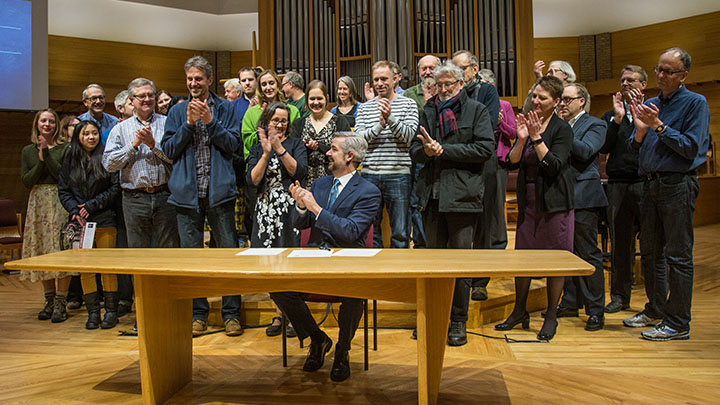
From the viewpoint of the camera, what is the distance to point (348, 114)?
4.27 m

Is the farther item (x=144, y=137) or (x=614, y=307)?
(x=614, y=307)

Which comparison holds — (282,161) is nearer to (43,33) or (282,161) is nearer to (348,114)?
(348,114)

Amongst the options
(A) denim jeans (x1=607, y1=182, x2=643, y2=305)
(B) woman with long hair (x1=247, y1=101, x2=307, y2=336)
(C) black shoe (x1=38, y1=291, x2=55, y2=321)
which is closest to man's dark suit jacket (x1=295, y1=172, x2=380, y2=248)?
(B) woman with long hair (x1=247, y1=101, x2=307, y2=336)

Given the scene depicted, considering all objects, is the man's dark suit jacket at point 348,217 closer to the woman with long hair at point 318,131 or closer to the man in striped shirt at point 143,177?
the woman with long hair at point 318,131

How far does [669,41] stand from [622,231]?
758 cm

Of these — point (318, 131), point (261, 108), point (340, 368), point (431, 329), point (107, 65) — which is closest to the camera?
point (431, 329)

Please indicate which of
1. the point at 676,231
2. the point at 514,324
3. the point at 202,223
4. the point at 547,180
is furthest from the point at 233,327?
the point at 676,231

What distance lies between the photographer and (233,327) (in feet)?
11.9

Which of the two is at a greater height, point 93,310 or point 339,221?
point 339,221

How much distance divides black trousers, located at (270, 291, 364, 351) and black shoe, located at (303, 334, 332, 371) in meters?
0.09

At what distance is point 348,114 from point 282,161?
42.9 inches

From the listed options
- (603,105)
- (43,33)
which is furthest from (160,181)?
(603,105)

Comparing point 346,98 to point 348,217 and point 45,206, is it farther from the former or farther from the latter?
point 45,206

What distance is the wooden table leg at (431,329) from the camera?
2.25 metres
